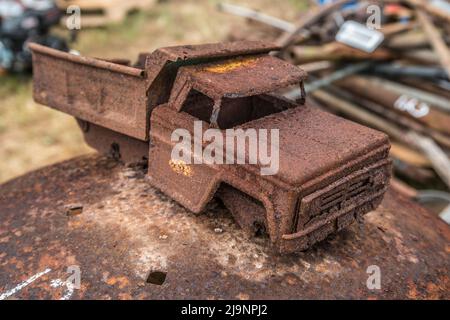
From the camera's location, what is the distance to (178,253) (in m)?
2.46

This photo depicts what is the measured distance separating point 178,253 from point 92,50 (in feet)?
24.7

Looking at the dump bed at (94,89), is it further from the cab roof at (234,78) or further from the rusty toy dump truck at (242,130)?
the cab roof at (234,78)

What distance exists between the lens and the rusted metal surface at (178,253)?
90.3 inches

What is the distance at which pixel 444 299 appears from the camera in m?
2.42

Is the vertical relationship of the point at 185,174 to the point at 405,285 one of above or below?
above

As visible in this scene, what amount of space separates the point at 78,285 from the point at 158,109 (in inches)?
42.0

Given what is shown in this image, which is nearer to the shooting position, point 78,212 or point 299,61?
point 78,212

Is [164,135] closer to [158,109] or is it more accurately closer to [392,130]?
[158,109]

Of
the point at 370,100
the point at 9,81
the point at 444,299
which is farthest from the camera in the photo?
the point at 9,81

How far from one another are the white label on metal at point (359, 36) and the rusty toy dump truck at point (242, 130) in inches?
90.9

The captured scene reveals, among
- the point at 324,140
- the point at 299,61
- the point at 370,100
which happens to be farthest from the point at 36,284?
the point at 370,100
